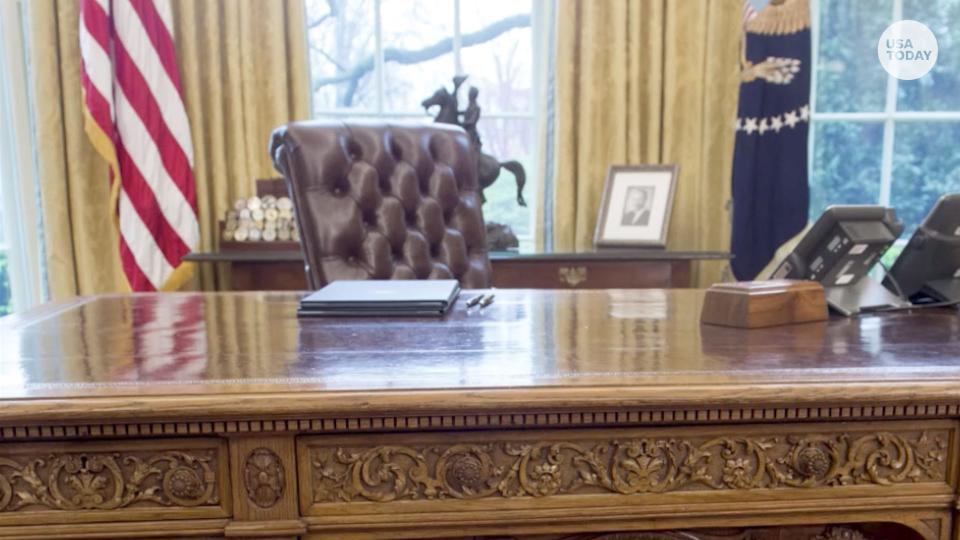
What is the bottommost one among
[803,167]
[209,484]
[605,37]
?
[209,484]

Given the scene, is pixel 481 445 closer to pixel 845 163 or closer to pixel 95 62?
pixel 95 62

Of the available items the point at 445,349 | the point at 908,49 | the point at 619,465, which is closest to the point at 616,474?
the point at 619,465

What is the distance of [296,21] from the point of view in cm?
255

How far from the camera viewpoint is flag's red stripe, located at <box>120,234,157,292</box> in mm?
2396

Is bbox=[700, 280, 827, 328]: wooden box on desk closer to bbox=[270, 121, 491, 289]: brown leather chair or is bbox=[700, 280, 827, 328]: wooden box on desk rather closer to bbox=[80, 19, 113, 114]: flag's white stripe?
bbox=[270, 121, 491, 289]: brown leather chair

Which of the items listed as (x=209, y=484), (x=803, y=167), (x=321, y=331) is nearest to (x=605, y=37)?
(x=803, y=167)

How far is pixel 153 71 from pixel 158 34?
0.13m

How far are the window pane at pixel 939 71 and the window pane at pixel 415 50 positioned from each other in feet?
5.63

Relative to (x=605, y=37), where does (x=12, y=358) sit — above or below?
below

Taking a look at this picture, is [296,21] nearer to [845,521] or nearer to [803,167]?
[803,167]

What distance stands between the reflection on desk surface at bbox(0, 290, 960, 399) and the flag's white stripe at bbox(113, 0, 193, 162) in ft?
4.36

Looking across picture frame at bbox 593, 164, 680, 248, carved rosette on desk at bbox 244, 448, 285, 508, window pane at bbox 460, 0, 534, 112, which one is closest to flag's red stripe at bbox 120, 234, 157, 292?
window pane at bbox 460, 0, 534, 112

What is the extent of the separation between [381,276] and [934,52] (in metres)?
1.31

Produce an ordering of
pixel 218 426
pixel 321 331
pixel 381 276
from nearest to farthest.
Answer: pixel 218 426 → pixel 321 331 → pixel 381 276
